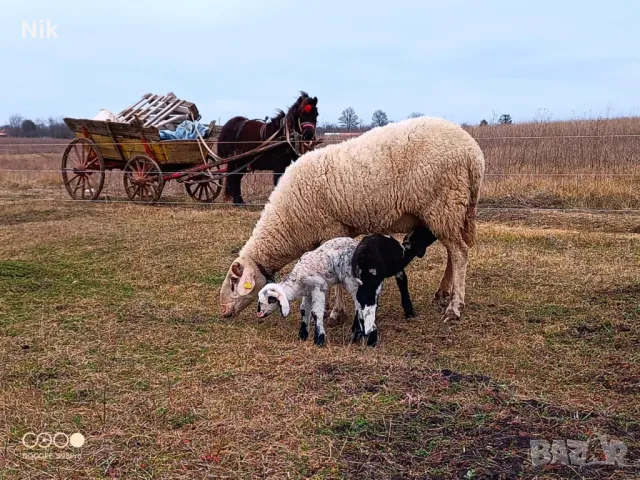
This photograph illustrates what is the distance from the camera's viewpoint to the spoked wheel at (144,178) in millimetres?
12898

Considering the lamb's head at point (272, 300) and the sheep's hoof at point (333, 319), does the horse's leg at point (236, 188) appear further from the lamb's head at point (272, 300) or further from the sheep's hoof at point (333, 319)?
the lamb's head at point (272, 300)

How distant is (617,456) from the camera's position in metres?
2.99

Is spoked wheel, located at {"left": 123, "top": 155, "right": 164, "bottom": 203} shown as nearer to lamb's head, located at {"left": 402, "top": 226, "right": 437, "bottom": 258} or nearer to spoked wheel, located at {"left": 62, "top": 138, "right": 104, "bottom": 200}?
spoked wheel, located at {"left": 62, "top": 138, "right": 104, "bottom": 200}

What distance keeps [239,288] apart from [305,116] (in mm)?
6356

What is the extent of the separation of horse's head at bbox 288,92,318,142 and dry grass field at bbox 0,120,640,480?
369 centimetres

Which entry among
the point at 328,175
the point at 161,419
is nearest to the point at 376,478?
the point at 161,419

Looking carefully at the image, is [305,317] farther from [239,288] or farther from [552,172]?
[552,172]

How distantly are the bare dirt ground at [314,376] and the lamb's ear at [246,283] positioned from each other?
0.87 feet

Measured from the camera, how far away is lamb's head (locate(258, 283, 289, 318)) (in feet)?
16.3

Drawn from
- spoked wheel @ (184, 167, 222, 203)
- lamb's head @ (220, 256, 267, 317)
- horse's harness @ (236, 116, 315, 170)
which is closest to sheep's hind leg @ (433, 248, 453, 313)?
lamb's head @ (220, 256, 267, 317)

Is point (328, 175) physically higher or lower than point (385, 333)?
higher

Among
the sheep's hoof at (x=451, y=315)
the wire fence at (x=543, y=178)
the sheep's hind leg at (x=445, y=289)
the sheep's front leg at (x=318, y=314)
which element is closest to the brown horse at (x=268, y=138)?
the wire fence at (x=543, y=178)

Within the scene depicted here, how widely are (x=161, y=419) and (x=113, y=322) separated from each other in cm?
218

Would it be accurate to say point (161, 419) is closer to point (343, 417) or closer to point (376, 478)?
point (343, 417)
